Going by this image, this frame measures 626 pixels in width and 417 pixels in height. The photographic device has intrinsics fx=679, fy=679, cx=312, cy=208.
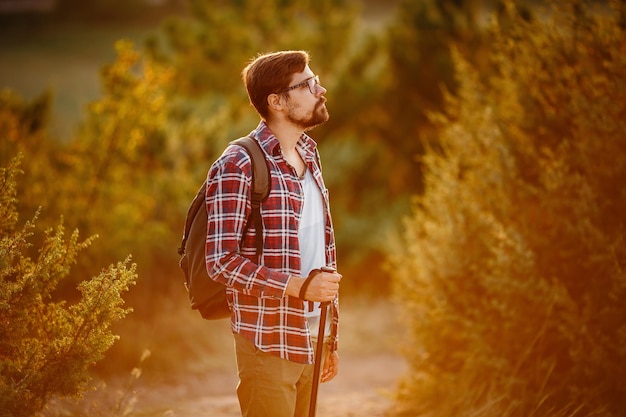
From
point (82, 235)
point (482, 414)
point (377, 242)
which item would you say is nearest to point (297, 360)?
point (482, 414)

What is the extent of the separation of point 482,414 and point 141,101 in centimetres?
526

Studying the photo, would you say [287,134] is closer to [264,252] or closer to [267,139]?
[267,139]

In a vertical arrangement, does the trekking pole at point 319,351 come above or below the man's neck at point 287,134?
below

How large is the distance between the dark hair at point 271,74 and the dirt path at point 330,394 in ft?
6.65

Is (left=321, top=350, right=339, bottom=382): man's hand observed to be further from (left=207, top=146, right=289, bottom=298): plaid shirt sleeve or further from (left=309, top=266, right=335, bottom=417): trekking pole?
(left=207, top=146, right=289, bottom=298): plaid shirt sleeve

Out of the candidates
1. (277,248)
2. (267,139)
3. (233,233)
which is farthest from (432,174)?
(233,233)

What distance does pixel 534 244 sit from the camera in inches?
191

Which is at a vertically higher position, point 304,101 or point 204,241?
point 304,101

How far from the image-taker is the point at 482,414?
4516 mm

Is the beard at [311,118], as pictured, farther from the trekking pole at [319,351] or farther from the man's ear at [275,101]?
the trekking pole at [319,351]

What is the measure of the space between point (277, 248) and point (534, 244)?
2.61 meters

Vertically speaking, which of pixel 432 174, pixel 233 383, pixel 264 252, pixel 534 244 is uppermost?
pixel 432 174

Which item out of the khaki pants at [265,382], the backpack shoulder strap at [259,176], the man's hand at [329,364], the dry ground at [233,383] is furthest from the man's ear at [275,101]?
the dry ground at [233,383]

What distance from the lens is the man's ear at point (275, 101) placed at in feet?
10.1
